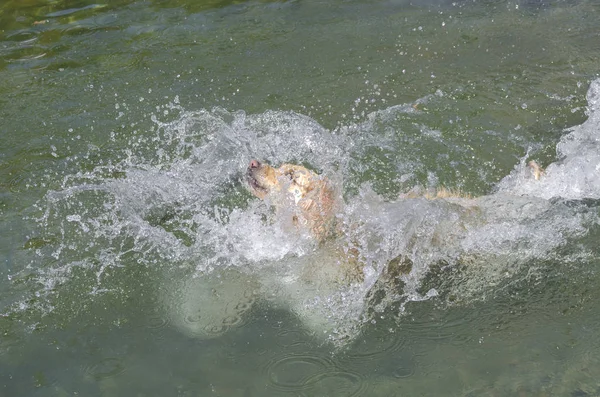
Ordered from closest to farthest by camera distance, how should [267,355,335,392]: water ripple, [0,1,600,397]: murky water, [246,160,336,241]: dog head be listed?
[267,355,335,392]: water ripple < [0,1,600,397]: murky water < [246,160,336,241]: dog head

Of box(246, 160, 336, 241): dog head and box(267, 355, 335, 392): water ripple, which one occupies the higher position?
box(246, 160, 336, 241): dog head

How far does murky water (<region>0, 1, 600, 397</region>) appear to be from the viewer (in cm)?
451

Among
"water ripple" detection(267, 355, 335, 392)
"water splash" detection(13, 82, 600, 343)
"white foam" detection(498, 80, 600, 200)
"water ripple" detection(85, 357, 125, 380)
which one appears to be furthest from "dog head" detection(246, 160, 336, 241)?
"white foam" detection(498, 80, 600, 200)

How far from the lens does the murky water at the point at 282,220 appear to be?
451 centimetres

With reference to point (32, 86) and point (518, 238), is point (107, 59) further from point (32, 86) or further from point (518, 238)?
point (518, 238)

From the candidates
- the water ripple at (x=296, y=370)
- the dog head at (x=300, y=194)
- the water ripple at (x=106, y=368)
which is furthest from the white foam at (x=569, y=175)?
the water ripple at (x=106, y=368)

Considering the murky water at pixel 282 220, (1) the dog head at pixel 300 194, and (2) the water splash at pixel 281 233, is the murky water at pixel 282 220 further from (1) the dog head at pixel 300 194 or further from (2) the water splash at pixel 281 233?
(1) the dog head at pixel 300 194

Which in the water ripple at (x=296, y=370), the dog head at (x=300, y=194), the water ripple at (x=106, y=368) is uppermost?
the dog head at (x=300, y=194)

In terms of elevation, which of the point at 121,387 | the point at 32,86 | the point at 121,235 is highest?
the point at 32,86

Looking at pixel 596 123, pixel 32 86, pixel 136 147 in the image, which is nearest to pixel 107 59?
pixel 32 86

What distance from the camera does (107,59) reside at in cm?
754

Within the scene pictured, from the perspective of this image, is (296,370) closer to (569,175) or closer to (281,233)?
(281,233)

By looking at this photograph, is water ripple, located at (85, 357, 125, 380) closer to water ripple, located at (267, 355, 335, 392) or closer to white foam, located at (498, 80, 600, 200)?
water ripple, located at (267, 355, 335, 392)

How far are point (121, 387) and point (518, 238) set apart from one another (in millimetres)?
2920
